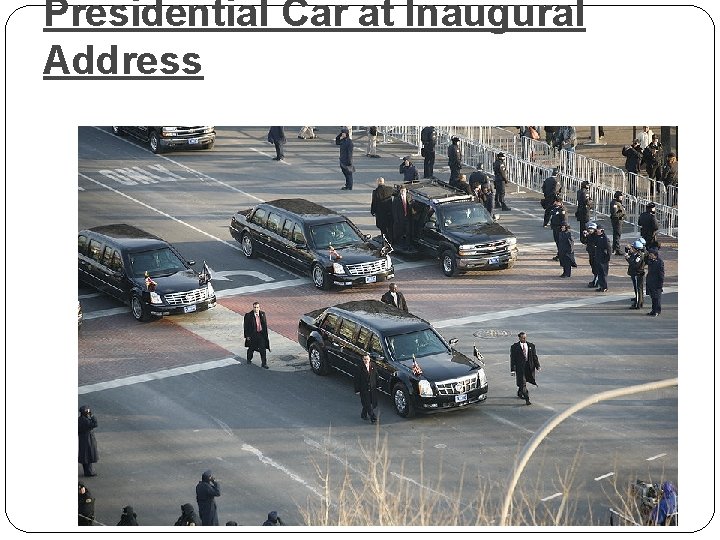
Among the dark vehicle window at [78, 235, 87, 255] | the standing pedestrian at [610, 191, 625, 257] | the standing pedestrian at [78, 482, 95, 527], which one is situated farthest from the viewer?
the standing pedestrian at [610, 191, 625, 257]

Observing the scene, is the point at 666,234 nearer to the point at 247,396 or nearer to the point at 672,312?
the point at 672,312

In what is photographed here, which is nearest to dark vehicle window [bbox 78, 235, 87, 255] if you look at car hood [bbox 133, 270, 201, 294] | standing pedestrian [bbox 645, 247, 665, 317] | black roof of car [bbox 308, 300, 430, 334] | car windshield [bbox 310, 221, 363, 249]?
car hood [bbox 133, 270, 201, 294]

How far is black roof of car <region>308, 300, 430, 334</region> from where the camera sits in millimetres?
29750

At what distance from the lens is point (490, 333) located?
33.0 meters

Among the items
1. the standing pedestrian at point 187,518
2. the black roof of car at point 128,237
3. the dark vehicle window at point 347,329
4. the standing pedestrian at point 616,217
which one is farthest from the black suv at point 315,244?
the standing pedestrian at point 187,518

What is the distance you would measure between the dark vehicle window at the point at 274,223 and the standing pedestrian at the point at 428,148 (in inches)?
277

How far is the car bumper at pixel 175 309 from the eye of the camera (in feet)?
110

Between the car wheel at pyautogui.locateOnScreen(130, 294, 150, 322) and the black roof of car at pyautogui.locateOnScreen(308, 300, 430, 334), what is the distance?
13.5 ft

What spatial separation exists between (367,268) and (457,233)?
2.65 meters

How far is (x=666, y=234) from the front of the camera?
39.7 meters

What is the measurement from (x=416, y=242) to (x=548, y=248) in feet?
10.9

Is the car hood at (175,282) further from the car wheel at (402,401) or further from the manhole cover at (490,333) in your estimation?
the car wheel at (402,401)

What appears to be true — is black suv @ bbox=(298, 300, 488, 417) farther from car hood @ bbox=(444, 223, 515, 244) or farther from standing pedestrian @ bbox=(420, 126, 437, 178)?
standing pedestrian @ bbox=(420, 126, 437, 178)

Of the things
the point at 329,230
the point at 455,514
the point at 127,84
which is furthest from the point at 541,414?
the point at 127,84
